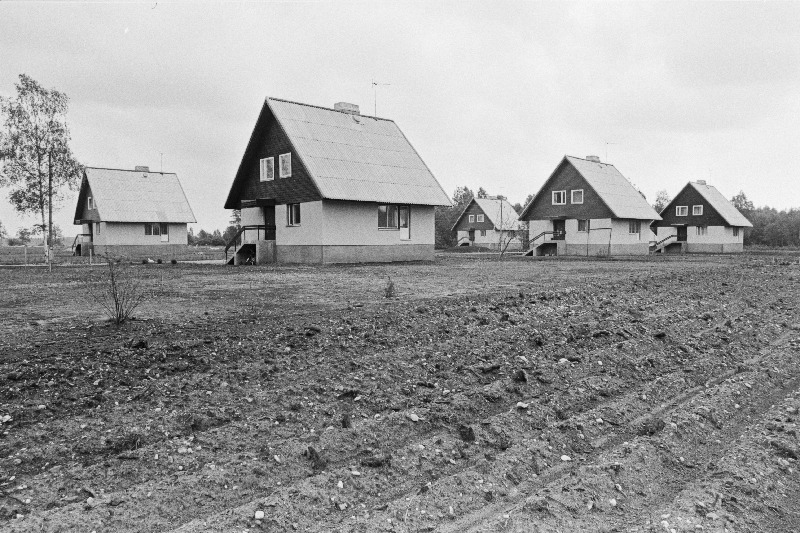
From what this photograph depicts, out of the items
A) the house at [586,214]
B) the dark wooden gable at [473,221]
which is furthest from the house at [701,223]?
the dark wooden gable at [473,221]

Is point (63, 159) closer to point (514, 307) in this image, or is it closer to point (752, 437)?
point (514, 307)

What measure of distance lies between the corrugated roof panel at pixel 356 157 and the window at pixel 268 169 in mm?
2279

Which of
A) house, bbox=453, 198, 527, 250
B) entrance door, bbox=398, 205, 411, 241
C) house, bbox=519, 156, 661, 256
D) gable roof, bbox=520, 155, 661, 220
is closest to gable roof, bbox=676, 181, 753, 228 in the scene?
A: gable roof, bbox=520, 155, 661, 220

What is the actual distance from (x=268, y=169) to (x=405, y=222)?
7275 mm

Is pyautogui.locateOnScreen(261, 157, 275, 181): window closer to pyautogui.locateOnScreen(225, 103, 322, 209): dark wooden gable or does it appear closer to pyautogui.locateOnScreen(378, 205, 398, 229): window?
pyautogui.locateOnScreen(225, 103, 322, 209): dark wooden gable

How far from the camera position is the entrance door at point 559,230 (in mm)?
47438

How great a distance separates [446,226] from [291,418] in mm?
76429

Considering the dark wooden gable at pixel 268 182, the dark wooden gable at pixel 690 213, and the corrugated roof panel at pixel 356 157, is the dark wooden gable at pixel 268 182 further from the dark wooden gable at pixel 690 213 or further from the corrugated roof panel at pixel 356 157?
the dark wooden gable at pixel 690 213

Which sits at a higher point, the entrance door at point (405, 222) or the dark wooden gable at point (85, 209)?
the dark wooden gable at point (85, 209)

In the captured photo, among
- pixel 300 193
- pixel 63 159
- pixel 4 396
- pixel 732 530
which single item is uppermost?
pixel 63 159

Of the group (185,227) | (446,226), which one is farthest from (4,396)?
(446,226)

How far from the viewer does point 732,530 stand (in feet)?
11.7

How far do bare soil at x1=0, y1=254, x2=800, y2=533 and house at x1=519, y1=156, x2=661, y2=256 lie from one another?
3698 centimetres

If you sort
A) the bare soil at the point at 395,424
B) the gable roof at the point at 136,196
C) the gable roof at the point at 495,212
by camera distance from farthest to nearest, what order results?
the gable roof at the point at 495,212 < the gable roof at the point at 136,196 < the bare soil at the point at 395,424
